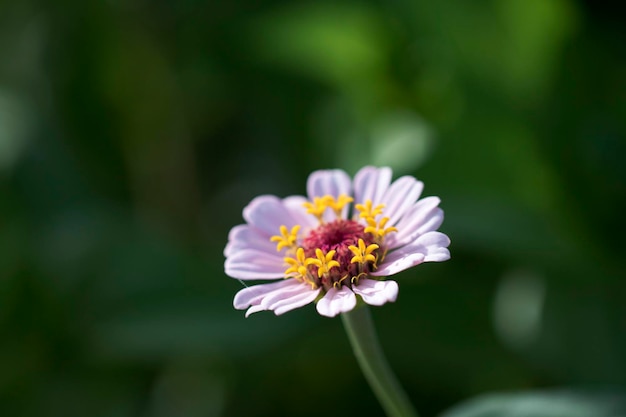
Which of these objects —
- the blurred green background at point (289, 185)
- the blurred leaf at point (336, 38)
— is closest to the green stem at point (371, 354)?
the blurred green background at point (289, 185)

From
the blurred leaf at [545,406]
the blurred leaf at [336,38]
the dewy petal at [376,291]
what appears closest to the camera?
the dewy petal at [376,291]


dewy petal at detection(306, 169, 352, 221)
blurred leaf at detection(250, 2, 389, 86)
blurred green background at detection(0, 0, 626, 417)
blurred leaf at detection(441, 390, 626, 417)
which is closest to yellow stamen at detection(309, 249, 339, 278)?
dewy petal at detection(306, 169, 352, 221)

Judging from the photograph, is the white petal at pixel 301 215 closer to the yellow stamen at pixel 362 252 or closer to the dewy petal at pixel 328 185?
the dewy petal at pixel 328 185

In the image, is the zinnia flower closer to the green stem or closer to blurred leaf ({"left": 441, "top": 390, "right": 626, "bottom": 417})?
the green stem

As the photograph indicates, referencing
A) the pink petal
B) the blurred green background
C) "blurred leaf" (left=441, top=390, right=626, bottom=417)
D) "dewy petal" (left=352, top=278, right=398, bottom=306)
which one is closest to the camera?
"dewy petal" (left=352, top=278, right=398, bottom=306)

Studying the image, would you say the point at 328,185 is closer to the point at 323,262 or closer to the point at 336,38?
the point at 323,262
